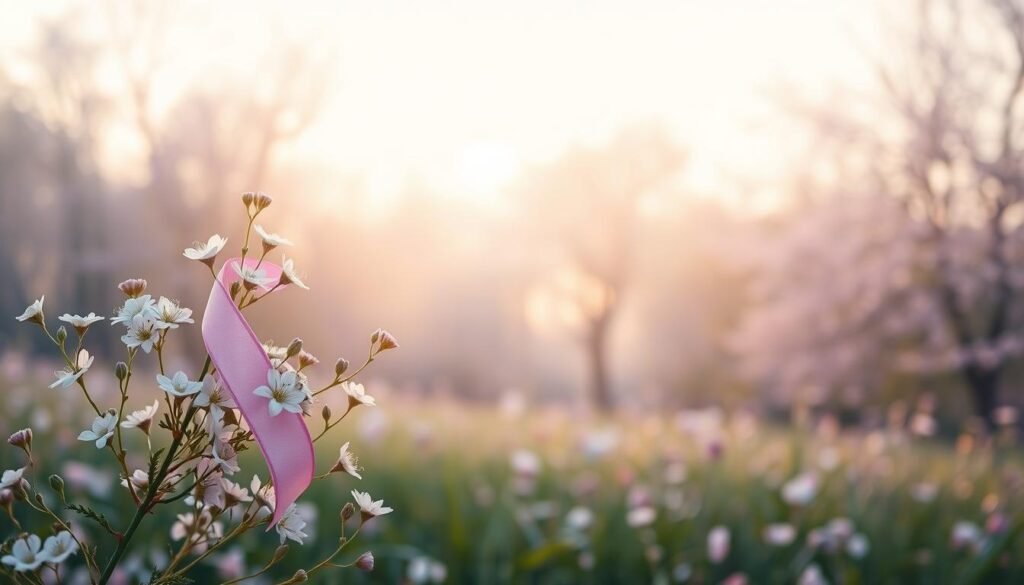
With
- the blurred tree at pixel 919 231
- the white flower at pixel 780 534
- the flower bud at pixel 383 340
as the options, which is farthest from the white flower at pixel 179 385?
the blurred tree at pixel 919 231

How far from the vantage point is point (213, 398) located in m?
0.87

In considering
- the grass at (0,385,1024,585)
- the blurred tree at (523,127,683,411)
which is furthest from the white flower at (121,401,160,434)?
the blurred tree at (523,127,683,411)

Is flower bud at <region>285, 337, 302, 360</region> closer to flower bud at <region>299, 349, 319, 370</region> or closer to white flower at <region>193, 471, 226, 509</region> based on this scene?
flower bud at <region>299, 349, 319, 370</region>

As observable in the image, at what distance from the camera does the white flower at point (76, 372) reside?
885mm

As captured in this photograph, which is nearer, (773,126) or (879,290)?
(879,290)

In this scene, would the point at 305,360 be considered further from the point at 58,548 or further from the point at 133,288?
the point at 58,548

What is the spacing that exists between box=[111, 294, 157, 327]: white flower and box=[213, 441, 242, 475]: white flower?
0.16 meters

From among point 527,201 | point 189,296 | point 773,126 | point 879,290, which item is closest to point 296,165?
point 189,296

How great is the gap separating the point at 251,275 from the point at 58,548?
1.20 feet

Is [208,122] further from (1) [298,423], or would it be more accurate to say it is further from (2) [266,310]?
(1) [298,423]

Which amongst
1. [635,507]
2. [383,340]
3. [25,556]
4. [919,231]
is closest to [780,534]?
[635,507]

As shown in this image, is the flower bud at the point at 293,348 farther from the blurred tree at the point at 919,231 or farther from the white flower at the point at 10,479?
the blurred tree at the point at 919,231

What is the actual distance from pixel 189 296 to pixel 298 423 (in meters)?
17.0

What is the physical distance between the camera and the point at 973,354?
1014 cm
